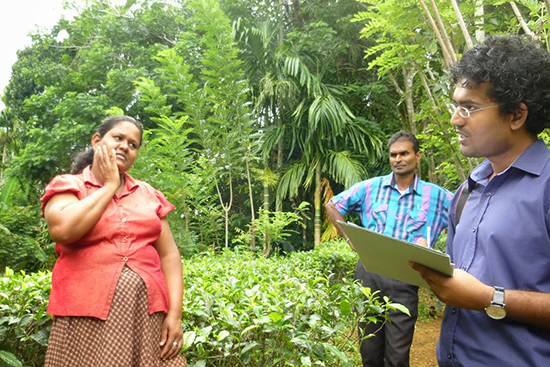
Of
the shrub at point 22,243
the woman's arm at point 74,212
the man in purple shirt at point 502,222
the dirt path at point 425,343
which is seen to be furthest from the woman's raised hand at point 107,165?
the shrub at point 22,243

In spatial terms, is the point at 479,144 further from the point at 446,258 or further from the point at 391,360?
the point at 391,360

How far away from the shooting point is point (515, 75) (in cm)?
139

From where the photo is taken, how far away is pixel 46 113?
13.2m

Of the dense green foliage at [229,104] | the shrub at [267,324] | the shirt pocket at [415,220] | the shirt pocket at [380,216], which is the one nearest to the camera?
the shrub at [267,324]

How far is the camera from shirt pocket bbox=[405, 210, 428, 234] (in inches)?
124

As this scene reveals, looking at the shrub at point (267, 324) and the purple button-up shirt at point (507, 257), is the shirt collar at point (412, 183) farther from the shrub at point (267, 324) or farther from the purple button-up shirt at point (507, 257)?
the purple button-up shirt at point (507, 257)

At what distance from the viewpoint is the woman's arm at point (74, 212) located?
A: 154 cm

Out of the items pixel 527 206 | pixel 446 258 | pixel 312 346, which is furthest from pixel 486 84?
pixel 312 346

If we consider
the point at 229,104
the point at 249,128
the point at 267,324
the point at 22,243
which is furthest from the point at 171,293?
the point at 22,243

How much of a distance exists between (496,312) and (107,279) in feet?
4.03

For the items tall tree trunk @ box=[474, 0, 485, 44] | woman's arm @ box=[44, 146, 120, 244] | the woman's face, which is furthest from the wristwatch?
tall tree trunk @ box=[474, 0, 485, 44]

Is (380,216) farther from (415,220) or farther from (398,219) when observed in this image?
(415,220)

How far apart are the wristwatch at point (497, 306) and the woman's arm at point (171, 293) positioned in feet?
3.53

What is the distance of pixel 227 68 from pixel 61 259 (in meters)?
4.83
